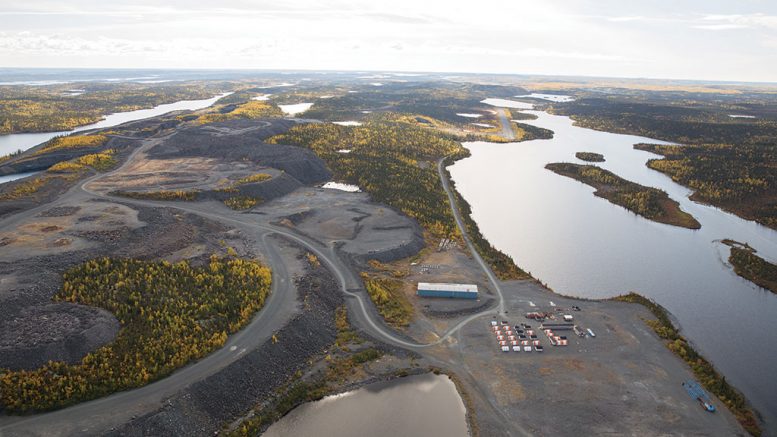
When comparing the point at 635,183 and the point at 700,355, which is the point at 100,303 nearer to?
the point at 700,355

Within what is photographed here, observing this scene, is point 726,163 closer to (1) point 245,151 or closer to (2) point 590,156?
(2) point 590,156

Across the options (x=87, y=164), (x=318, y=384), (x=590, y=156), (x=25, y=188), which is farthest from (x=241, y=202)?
(x=590, y=156)

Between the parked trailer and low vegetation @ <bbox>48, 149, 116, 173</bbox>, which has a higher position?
low vegetation @ <bbox>48, 149, 116, 173</bbox>

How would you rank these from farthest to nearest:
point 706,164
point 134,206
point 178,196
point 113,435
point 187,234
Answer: point 706,164 → point 178,196 → point 134,206 → point 187,234 → point 113,435

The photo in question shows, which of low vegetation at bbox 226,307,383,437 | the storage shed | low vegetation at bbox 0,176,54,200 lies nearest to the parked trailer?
the storage shed

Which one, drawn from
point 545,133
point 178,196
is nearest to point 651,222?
point 178,196

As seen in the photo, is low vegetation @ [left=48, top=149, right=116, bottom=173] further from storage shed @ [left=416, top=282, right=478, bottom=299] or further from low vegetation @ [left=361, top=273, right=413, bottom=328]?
storage shed @ [left=416, top=282, right=478, bottom=299]

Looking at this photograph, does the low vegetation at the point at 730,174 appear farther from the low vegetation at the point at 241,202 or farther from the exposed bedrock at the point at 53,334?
the exposed bedrock at the point at 53,334

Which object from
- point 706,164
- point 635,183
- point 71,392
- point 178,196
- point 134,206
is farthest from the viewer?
point 706,164
